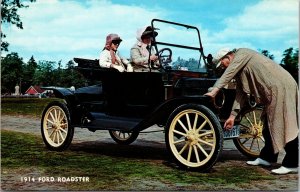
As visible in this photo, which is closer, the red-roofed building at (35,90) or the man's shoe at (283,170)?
the man's shoe at (283,170)

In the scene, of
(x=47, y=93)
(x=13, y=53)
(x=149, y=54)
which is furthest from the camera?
(x=47, y=93)

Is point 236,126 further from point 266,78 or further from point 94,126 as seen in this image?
point 94,126

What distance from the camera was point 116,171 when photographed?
471 centimetres

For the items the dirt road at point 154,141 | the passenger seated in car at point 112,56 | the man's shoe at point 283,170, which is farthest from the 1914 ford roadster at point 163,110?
the man's shoe at point 283,170

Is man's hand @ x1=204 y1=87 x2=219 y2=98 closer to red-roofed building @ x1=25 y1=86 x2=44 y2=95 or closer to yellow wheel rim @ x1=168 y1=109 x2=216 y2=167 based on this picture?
yellow wheel rim @ x1=168 y1=109 x2=216 y2=167

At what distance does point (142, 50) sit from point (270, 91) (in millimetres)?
1764

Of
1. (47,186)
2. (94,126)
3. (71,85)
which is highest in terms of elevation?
(71,85)

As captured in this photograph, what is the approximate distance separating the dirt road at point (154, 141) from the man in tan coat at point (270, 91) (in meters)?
0.31

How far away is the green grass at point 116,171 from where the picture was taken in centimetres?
416

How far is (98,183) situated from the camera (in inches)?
165

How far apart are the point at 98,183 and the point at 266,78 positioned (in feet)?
6.17

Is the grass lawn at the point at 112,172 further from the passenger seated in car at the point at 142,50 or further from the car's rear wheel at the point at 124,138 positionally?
the passenger seated in car at the point at 142,50

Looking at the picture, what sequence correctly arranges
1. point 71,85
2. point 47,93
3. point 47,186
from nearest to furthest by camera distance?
point 47,186
point 71,85
point 47,93

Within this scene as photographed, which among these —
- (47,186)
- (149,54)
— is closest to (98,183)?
(47,186)
